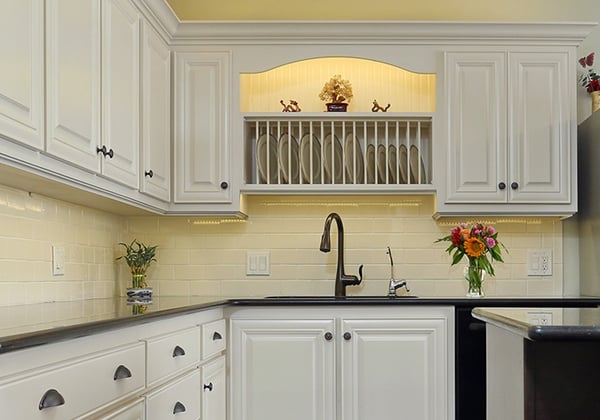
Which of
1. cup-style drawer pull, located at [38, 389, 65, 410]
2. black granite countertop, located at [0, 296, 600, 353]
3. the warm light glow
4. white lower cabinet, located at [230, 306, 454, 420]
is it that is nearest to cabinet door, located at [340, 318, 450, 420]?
white lower cabinet, located at [230, 306, 454, 420]

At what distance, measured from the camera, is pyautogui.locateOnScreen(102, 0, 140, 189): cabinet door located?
268 centimetres

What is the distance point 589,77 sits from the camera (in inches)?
157

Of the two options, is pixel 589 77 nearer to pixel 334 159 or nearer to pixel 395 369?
pixel 334 159

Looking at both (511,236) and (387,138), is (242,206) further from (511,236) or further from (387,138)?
(511,236)

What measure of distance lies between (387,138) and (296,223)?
Result: 2.14 ft

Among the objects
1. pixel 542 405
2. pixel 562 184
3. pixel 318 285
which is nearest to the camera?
A: pixel 542 405

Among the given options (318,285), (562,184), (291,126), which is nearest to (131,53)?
(291,126)

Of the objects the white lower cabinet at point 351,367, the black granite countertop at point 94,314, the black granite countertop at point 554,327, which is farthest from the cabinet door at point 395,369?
the black granite countertop at point 554,327

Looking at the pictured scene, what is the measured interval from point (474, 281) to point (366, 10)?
1570 mm

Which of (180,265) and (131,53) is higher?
(131,53)

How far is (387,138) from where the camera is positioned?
147 inches

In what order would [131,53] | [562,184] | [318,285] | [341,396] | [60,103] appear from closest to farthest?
[60,103]
[131,53]
[341,396]
[562,184]
[318,285]

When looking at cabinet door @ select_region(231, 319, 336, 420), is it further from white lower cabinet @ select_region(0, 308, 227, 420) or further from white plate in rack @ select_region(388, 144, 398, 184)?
white plate in rack @ select_region(388, 144, 398, 184)

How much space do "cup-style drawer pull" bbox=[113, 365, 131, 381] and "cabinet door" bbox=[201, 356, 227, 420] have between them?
94cm
